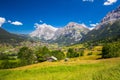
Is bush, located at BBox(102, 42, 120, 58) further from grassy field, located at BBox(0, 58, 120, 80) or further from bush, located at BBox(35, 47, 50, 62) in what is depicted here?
bush, located at BBox(35, 47, 50, 62)

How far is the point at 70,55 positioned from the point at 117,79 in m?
167

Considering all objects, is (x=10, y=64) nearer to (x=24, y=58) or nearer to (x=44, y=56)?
(x=24, y=58)

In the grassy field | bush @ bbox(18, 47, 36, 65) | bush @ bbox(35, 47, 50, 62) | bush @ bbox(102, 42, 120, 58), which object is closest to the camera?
the grassy field

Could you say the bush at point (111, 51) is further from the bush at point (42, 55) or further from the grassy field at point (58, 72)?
the bush at point (42, 55)

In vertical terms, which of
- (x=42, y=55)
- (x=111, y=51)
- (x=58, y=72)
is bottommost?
(x=58, y=72)

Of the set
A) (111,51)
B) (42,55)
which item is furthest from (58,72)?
(42,55)

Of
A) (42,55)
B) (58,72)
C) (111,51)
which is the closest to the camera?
(58,72)

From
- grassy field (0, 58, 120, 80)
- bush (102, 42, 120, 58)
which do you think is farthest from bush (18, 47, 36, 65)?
grassy field (0, 58, 120, 80)

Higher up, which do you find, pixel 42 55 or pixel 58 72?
pixel 42 55

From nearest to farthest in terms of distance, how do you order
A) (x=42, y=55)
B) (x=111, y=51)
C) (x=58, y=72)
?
1. (x=58, y=72)
2. (x=111, y=51)
3. (x=42, y=55)

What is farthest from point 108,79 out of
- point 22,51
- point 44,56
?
point 22,51

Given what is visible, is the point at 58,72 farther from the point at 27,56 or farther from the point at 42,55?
the point at 27,56

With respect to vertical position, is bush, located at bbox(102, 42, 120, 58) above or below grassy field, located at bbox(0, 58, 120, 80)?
above

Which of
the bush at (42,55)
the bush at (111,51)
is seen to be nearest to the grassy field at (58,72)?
the bush at (111,51)
